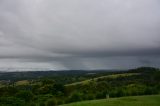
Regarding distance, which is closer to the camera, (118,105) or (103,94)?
(118,105)

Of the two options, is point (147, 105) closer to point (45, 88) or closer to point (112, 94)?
point (112, 94)

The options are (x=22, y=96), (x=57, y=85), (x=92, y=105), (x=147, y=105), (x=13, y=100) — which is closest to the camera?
(x=147, y=105)

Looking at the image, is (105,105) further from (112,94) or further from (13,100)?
(13,100)

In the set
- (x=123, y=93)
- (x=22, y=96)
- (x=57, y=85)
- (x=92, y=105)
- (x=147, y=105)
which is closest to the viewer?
(x=147, y=105)

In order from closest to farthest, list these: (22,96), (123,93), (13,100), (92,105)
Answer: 1. (92,105)
2. (123,93)
3. (13,100)
4. (22,96)

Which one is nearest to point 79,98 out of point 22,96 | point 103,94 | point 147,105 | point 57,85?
point 103,94

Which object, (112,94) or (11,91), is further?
(11,91)

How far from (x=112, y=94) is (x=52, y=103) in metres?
13.3

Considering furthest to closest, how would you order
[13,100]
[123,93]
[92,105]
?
[13,100]
[123,93]
[92,105]

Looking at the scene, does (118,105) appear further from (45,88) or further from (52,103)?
(45,88)

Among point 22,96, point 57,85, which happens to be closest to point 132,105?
point 22,96

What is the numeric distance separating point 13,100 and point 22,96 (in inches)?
419

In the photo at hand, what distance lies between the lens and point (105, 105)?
53.3 meters

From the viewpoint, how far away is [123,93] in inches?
3007
